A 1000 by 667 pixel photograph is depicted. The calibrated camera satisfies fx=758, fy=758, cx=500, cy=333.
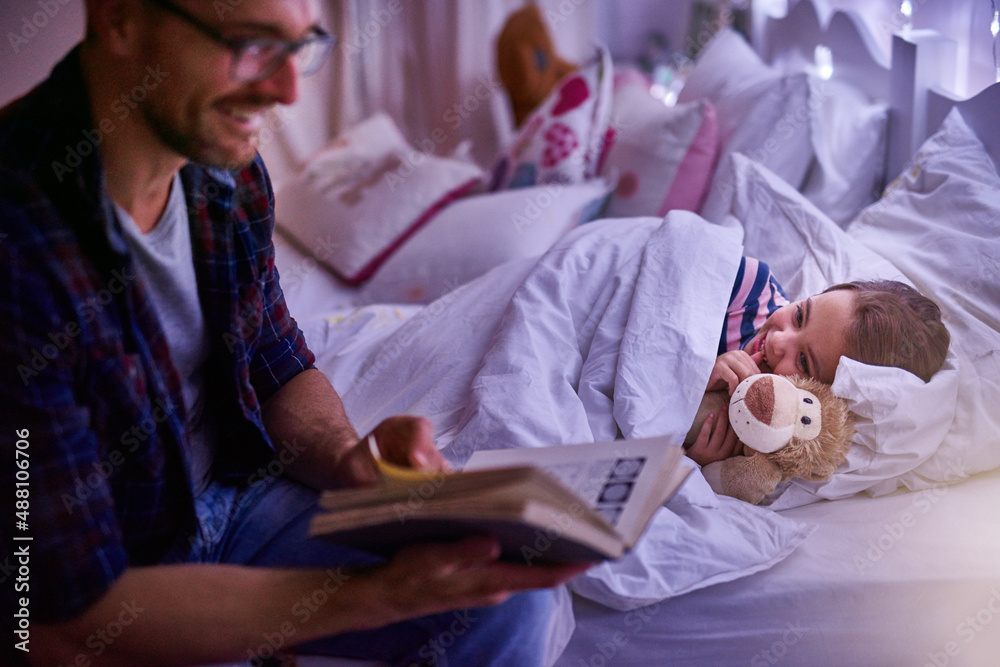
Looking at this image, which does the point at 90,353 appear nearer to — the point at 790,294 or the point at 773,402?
the point at 773,402

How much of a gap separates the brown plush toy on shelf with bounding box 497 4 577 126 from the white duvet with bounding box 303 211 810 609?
1446 mm

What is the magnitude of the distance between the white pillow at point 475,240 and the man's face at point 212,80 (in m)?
0.99

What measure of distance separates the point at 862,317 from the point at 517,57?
1.88 meters

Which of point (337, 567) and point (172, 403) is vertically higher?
point (172, 403)

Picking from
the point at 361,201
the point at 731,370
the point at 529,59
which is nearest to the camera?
the point at 731,370

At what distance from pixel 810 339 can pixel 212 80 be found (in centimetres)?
87

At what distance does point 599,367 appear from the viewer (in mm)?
1081

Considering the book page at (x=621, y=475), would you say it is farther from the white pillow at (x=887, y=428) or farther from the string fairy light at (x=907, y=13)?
the string fairy light at (x=907, y=13)

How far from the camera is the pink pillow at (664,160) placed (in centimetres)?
177

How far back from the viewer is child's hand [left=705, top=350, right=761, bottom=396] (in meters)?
1.11

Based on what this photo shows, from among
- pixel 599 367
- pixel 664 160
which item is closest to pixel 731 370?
Result: pixel 599 367

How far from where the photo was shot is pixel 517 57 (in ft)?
8.69

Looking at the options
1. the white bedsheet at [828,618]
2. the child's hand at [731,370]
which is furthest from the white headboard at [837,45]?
the white bedsheet at [828,618]

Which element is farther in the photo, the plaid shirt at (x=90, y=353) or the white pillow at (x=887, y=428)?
the white pillow at (x=887, y=428)
